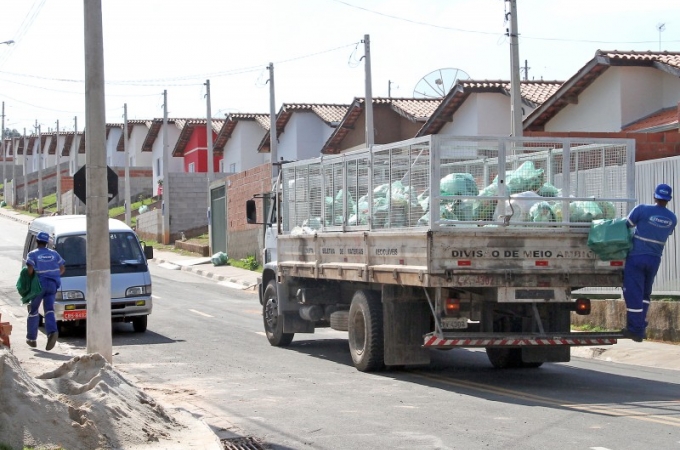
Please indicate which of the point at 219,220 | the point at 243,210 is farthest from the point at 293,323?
the point at 219,220

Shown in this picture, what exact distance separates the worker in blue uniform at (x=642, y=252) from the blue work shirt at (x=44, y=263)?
8.61 m

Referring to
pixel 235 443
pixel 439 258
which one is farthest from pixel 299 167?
pixel 235 443

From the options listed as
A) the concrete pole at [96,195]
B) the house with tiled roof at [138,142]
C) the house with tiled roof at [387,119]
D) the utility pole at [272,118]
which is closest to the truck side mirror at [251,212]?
the concrete pole at [96,195]

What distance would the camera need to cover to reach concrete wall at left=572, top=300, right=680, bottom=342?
15352 millimetres

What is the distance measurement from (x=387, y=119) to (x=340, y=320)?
25.9 metres

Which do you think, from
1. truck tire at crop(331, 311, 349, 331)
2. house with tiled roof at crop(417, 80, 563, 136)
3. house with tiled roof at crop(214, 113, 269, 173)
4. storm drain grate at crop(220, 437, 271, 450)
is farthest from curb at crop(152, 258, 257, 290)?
storm drain grate at crop(220, 437, 271, 450)

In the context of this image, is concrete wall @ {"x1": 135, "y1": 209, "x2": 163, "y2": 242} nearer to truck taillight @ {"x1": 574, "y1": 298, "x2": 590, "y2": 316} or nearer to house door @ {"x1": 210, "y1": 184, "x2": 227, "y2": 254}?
house door @ {"x1": 210, "y1": 184, "x2": 227, "y2": 254}

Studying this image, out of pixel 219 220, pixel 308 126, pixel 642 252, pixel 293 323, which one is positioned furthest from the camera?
pixel 308 126

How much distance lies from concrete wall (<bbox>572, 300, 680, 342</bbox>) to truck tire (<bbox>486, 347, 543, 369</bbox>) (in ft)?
9.48

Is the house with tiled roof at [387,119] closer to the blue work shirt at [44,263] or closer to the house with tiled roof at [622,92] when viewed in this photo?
the house with tiled roof at [622,92]

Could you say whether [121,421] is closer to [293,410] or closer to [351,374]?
[293,410]

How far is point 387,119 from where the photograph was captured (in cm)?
3944

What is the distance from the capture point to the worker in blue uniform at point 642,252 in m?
11.8

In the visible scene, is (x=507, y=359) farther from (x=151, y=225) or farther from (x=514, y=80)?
(x=151, y=225)
